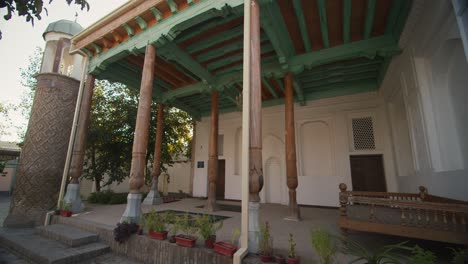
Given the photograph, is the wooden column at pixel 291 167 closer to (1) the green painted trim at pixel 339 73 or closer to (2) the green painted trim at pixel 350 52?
(2) the green painted trim at pixel 350 52

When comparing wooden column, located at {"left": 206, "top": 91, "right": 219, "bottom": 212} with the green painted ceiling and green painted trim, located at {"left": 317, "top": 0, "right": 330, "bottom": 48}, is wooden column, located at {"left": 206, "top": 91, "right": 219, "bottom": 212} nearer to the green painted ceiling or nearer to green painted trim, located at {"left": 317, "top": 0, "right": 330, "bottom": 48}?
the green painted ceiling

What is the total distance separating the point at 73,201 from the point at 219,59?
20.5 ft

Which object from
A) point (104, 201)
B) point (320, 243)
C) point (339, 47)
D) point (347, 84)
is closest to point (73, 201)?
point (104, 201)

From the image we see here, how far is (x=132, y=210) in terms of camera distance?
477 cm

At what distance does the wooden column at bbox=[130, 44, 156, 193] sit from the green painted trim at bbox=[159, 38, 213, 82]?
0.57 meters

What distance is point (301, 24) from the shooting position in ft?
17.5

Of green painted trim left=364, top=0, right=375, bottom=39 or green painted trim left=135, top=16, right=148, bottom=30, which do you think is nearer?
green painted trim left=364, top=0, right=375, bottom=39

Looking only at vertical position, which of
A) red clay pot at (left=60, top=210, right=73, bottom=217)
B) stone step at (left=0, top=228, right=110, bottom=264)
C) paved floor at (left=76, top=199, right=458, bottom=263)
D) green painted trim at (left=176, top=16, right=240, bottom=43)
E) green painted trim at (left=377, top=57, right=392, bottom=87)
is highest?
green painted trim at (left=176, top=16, right=240, bottom=43)

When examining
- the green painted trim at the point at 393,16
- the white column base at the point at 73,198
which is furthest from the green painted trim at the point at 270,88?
the white column base at the point at 73,198

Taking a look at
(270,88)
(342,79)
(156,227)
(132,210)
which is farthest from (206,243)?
(342,79)

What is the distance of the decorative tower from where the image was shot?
664 centimetres

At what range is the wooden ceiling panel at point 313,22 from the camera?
494 cm

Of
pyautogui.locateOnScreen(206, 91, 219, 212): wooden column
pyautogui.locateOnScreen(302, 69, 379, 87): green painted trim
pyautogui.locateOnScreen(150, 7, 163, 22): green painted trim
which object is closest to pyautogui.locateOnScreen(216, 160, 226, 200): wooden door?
pyautogui.locateOnScreen(206, 91, 219, 212): wooden column

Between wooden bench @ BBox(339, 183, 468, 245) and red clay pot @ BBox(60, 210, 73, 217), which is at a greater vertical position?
wooden bench @ BBox(339, 183, 468, 245)
